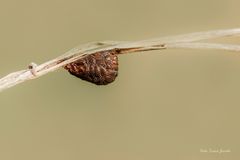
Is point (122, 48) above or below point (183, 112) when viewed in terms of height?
above

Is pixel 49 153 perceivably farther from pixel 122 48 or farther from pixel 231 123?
pixel 231 123

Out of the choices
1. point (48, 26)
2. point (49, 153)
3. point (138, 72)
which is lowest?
point (49, 153)

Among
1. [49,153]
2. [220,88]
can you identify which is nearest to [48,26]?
[49,153]
